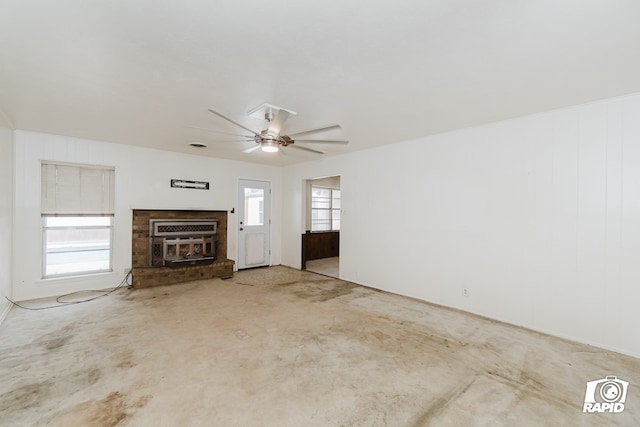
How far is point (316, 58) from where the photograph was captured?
7.06 ft

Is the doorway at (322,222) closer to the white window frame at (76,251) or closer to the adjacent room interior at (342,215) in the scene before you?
the adjacent room interior at (342,215)

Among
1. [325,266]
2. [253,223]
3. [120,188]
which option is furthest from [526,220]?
[120,188]

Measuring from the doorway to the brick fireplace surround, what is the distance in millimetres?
2405

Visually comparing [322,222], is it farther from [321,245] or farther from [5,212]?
[5,212]

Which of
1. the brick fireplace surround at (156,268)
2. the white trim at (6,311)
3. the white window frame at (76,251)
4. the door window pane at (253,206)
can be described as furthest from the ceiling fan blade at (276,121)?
the white trim at (6,311)

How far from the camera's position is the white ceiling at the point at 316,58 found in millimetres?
1669

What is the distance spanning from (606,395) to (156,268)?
5.86 meters

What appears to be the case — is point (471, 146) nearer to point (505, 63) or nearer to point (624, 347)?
point (505, 63)

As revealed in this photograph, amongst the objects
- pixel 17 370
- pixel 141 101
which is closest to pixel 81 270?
pixel 17 370

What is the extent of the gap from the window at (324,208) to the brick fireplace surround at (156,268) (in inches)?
123

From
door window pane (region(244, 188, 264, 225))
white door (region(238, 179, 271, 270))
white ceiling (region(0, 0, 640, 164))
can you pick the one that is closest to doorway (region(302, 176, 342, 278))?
white door (region(238, 179, 271, 270))

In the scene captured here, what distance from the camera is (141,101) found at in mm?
3010

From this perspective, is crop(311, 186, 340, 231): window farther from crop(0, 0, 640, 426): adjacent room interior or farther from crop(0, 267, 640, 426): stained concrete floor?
crop(0, 267, 640, 426): stained concrete floor

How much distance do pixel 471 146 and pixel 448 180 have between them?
0.54 m
